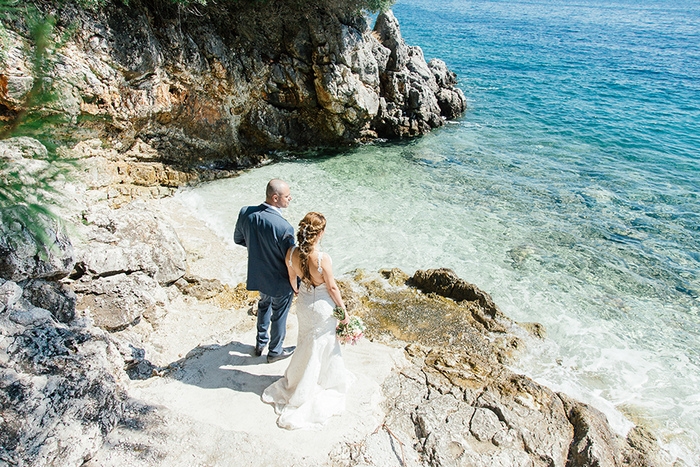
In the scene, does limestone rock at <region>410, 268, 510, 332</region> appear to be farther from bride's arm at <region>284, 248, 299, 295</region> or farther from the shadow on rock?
bride's arm at <region>284, 248, 299, 295</region>

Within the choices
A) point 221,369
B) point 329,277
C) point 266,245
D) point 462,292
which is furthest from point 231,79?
point 329,277

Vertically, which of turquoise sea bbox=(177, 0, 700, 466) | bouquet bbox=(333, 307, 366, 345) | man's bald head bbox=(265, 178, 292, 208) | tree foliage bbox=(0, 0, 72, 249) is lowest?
turquoise sea bbox=(177, 0, 700, 466)

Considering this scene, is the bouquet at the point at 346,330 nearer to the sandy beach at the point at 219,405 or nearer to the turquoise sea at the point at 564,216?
the sandy beach at the point at 219,405

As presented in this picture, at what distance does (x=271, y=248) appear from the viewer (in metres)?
5.43

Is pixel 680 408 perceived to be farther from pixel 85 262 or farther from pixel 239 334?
pixel 85 262

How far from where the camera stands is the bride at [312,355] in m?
4.97

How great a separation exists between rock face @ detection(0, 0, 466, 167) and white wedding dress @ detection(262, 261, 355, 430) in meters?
8.89

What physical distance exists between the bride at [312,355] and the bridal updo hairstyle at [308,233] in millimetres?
11

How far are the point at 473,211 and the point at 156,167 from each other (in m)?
9.54

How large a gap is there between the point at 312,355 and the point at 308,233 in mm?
1414

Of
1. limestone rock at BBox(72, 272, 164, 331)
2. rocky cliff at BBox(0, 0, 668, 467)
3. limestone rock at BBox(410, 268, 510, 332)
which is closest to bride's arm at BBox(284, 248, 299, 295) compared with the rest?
rocky cliff at BBox(0, 0, 668, 467)

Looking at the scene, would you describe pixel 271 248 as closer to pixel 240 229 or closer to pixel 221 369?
pixel 240 229

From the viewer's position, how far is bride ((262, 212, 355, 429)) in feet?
16.3

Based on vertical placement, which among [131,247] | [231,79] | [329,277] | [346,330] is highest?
[231,79]
